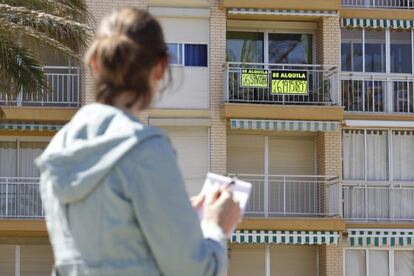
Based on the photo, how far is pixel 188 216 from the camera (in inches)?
101

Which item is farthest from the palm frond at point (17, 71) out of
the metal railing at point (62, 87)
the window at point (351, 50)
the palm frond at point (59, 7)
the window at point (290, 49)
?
the window at point (351, 50)

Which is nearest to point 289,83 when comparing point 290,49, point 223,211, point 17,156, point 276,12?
point 290,49

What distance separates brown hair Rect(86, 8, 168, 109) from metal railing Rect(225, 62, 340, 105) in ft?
84.2

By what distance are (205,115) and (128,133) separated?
2621 cm

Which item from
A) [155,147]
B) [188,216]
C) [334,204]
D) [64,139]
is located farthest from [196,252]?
[334,204]

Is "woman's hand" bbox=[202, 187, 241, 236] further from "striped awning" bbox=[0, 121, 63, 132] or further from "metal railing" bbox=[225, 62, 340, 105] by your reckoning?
"metal railing" bbox=[225, 62, 340, 105]

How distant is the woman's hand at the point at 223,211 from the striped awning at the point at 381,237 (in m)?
26.0

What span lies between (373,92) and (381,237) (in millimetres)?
4106

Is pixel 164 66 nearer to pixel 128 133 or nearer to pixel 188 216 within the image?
pixel 128 133

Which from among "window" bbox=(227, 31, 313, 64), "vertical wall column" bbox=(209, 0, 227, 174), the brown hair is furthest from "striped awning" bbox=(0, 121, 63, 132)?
the brown hair

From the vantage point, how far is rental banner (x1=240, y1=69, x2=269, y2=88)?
1118 inches

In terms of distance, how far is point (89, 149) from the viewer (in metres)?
2.62

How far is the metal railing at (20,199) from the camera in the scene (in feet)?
91.3

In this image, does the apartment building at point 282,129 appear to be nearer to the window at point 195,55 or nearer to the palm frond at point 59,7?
the window at point 195,55
